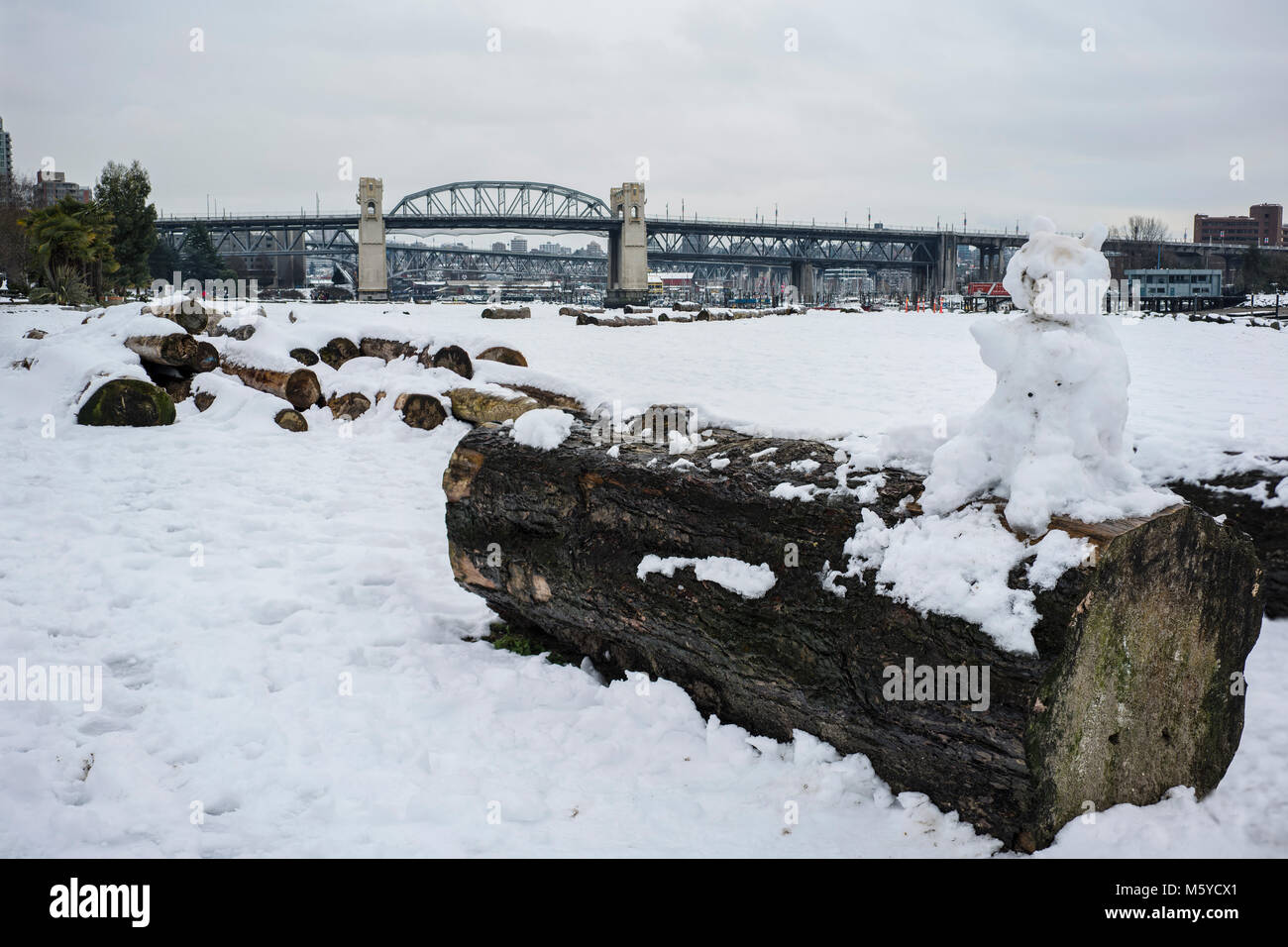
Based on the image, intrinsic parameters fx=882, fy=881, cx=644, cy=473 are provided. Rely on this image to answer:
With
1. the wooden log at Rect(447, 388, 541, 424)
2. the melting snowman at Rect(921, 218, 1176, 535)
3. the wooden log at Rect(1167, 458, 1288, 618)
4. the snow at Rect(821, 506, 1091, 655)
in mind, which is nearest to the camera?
the snow at Rect(821, 506, 1091, 655)

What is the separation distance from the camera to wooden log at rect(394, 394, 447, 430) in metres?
12.4

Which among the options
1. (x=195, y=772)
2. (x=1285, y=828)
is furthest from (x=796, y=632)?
(x=195, y=772)

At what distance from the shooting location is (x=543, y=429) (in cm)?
561

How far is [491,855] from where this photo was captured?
3.60 m

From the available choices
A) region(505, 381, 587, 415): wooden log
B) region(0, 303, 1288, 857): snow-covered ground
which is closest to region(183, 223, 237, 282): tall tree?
region(505, 381, 587, 415): wooden log

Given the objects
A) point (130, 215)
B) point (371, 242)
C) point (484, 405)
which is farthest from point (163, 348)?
point (371, 242)

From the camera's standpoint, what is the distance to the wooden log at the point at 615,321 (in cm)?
3706

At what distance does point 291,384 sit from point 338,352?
2.32 metres

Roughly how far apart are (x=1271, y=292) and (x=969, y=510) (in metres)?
106

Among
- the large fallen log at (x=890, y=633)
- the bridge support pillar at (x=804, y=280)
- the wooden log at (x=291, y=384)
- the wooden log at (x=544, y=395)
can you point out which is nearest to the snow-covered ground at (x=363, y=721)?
the large fallen log at (x=890, y=633)

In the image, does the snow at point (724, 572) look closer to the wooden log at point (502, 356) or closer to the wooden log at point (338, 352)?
the wooden log at point (502, 356)

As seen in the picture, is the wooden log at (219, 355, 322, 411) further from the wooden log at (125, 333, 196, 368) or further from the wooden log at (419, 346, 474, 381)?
the wooden log at (419, 346, 474, 381)

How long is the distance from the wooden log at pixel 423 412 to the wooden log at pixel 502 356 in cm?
202

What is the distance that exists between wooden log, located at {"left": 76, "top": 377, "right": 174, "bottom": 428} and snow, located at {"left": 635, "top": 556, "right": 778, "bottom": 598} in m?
10.5
